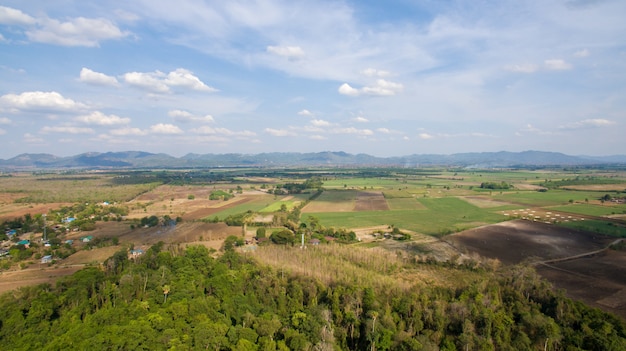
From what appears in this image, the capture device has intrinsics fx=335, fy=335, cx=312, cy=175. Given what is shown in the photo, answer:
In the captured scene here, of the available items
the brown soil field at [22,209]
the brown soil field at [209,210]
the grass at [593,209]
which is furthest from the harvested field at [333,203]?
the brown soil field at [22,209]

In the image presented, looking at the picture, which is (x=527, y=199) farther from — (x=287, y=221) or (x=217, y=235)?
(x=217, y=235)

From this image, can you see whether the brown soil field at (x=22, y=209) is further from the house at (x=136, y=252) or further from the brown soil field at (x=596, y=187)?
the brown soil field at (x=596, y=187)

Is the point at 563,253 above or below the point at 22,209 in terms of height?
below

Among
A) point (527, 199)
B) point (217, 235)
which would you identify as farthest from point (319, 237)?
point (527, 199)

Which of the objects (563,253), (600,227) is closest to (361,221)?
(563,253)

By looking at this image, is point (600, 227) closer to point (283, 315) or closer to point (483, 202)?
point (483, 202)

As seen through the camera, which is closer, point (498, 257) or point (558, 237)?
point (498, 257)

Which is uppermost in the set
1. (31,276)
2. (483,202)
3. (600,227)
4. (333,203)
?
(483,202)
